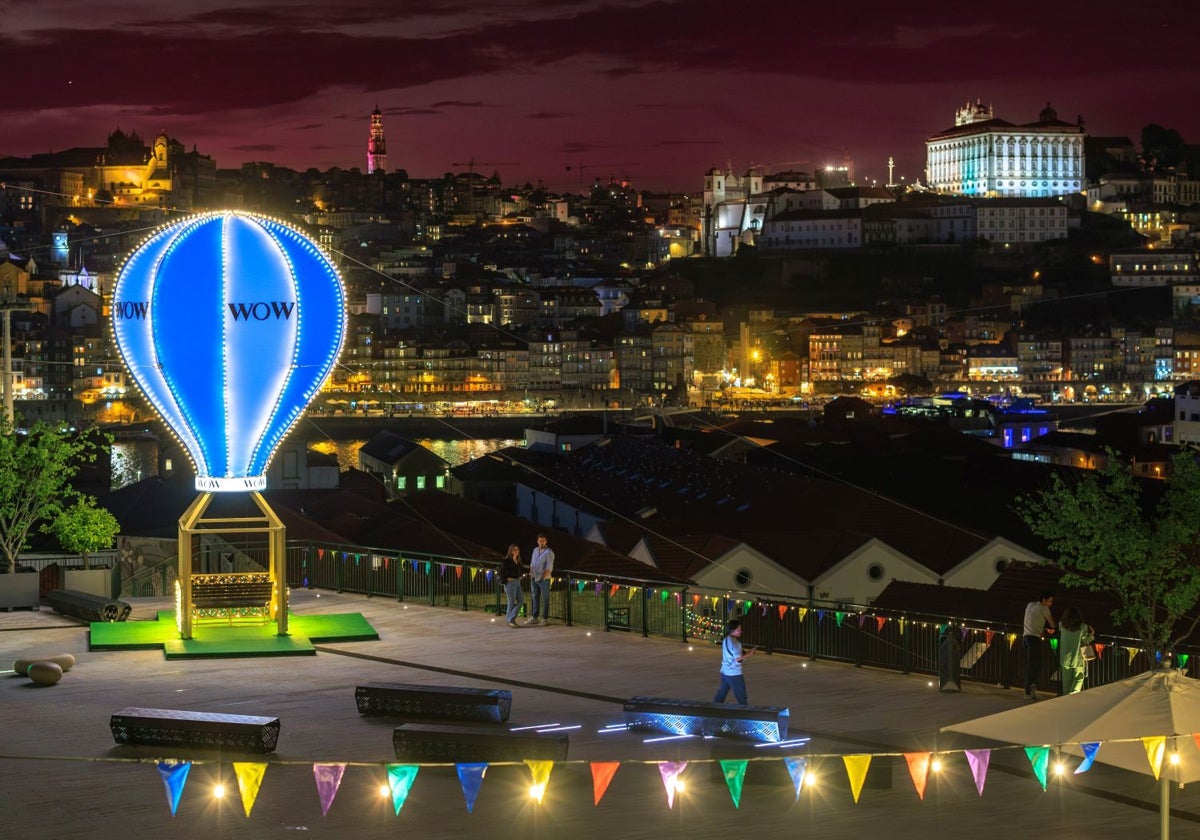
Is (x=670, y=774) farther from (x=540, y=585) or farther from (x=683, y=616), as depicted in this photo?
(x=540, y=585)

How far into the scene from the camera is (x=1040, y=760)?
7574 millimetres

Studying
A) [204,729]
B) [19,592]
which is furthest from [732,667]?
[19,592]

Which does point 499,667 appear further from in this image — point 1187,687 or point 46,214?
point 46,214

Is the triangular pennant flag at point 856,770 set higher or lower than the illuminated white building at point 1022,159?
lower

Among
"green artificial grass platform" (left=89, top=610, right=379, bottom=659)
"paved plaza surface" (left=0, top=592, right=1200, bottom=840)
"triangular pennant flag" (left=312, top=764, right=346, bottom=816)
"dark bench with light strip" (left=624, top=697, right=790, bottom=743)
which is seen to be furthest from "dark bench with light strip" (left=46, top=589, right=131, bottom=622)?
"triangular pennant flag" (left=312, top=764, right=346, bottom=816)

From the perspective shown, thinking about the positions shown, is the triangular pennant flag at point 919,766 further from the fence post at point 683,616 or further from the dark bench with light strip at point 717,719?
the fence post at point 683,616

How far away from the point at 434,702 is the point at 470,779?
162cm

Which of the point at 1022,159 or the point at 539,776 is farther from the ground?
the point at 1022,159

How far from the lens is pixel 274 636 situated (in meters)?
12.1

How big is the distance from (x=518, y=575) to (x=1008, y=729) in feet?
18.9

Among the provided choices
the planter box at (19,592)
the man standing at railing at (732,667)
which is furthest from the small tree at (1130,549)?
the planter box at (19,592)

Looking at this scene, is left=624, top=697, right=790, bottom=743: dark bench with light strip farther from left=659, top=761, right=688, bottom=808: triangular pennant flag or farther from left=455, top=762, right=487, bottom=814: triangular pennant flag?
left=455, top=762, right=487, bottom=814: triangular pennant flag

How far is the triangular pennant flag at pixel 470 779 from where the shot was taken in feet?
23.6

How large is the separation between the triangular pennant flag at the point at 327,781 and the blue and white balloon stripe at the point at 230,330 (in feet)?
16.1
